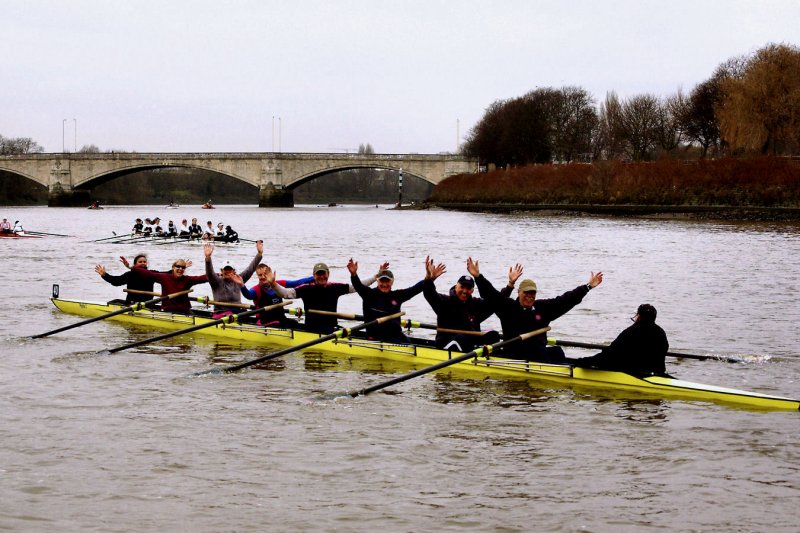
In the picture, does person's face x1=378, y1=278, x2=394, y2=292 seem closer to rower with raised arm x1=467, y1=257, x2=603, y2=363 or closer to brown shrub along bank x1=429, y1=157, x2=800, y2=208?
rower with raised arm x1=467, y1=257, x2=603, y2=363

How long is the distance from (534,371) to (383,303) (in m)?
2.67

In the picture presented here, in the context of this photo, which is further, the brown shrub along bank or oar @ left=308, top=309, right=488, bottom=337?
the brown shrub along bank

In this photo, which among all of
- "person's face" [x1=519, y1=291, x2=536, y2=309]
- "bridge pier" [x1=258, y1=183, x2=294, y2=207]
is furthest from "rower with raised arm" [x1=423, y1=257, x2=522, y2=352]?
"bridge pier" [x1=258, y1=183, x2=294, y2=207]

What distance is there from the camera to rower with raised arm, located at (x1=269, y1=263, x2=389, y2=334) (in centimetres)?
1503

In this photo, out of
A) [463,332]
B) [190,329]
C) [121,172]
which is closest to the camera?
[463,332]

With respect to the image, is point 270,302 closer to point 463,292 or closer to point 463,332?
point 463,332

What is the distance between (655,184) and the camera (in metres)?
70.8

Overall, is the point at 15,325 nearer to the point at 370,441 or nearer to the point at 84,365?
the point at 84,365

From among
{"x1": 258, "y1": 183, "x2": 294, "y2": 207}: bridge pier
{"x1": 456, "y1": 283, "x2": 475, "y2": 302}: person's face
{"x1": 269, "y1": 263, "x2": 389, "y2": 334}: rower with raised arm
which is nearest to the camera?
{"x1": 456, "y1": 283, "x2": 475, "y2": 302}: person's face

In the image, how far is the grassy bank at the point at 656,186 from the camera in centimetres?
6228

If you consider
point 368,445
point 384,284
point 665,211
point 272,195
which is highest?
point 272,195

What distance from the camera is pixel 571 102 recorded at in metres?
98.9

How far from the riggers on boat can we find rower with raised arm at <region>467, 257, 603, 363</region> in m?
0.24

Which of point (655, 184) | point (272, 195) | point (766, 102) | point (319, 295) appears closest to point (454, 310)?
point (319, 295)
